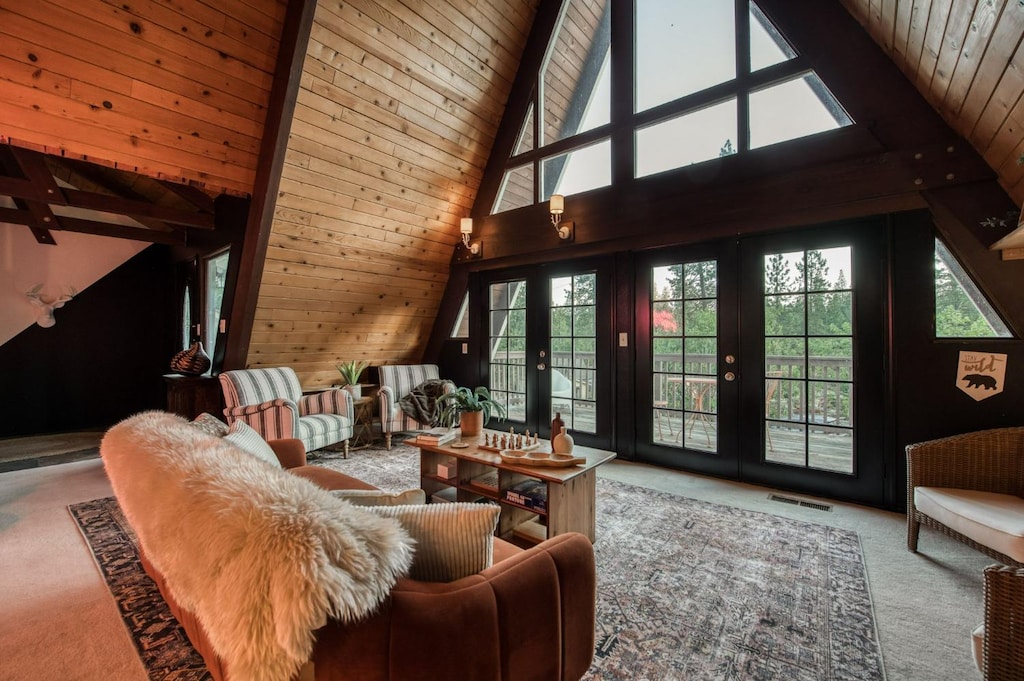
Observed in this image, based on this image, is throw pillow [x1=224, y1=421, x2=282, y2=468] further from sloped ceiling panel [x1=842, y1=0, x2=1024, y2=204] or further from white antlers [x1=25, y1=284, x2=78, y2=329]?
white antlers [x1=25, y1=284, x2=78, y2=329]

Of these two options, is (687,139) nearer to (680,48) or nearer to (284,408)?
(680,48)

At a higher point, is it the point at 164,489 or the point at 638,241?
the point at 638,241

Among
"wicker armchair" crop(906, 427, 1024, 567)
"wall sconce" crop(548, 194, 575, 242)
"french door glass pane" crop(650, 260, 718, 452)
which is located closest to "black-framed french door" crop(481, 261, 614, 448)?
"wall sconce" crop(548, 194, 575, 242)

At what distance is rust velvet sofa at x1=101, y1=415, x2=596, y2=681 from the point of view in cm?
86

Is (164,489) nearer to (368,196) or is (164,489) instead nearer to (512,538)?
(512,538)

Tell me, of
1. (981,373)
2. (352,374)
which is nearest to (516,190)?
(352,374)

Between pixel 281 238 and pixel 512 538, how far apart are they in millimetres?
3216

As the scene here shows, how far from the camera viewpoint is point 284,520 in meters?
0.88

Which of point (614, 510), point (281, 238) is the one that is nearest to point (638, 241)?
point (614, 510)

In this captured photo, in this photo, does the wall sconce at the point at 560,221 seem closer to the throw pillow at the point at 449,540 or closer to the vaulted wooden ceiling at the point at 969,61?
the vaulted wooden ceiling at the point at 969,61

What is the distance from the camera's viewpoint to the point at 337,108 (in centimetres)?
354

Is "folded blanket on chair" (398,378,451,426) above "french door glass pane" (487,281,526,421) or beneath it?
beneath

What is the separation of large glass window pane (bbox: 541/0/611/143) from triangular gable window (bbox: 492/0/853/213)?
1cm

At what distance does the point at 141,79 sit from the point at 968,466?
17.7 ft
